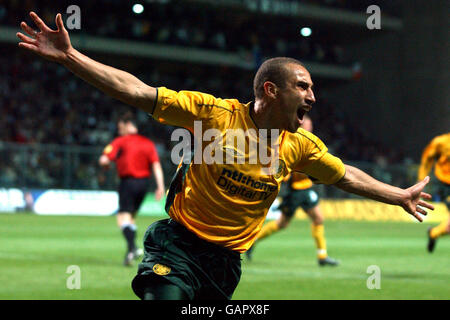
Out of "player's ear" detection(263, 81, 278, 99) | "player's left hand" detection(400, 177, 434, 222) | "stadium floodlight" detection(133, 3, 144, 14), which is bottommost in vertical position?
"player's left hand" detection(400, 177, 434, 222)

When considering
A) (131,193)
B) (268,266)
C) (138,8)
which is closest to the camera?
(268,266)

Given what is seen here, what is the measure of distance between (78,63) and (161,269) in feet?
4.36

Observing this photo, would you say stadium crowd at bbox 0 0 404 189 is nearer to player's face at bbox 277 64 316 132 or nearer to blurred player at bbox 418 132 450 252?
blurred player at bbox 418 132 450 252

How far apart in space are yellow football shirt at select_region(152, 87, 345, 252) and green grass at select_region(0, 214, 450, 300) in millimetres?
3529

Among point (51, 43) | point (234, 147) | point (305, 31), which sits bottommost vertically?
point (234, 147)

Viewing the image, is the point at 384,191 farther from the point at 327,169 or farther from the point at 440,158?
the point at 440,158

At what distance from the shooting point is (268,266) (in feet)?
37.4

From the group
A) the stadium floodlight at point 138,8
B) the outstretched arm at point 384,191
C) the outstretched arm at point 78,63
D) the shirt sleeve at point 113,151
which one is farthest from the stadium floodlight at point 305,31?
the outstretched arm at point 78,63

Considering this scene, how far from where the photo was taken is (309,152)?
477 cm

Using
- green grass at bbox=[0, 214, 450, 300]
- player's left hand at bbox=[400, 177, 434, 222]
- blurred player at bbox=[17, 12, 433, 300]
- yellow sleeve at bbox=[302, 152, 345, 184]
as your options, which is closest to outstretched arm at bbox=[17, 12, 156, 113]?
blurred player at bbox=[17, 12, 433, 300]

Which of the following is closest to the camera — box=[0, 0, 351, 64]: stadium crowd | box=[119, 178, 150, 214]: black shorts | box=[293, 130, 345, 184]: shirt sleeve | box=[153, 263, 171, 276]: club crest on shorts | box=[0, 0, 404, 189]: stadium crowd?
box=[153, 263, 171, 276]: club crest on shorts

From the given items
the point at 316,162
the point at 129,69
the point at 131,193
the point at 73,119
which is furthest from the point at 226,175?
the point at 129,69

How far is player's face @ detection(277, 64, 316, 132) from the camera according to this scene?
4371 mm

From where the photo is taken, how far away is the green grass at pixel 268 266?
831cm
